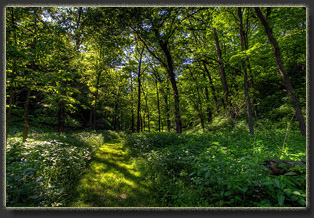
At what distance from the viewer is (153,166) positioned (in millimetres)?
4707

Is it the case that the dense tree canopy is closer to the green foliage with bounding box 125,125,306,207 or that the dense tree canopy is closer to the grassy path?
the grassy path

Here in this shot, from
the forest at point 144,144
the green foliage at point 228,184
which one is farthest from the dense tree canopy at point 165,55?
the green foliage at point 228,184

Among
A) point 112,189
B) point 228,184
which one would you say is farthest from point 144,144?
point 228,184

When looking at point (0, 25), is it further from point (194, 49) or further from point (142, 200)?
point (194, 49)

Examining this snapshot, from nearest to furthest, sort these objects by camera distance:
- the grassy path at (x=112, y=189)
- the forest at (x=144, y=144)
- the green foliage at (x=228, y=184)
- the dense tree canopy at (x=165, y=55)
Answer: the green foliage at (x=228, y=184) → the forest at (x=144, y=144) → the grassy path at (x=112, y=189) → the dense tree canopy at (x=165, y=55)

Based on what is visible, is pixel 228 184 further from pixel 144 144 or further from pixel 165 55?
pixel 165 55

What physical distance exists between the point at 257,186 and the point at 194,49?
13.4 meters

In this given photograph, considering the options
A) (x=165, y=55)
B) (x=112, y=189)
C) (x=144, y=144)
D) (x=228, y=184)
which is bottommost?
(x=112, y=189)

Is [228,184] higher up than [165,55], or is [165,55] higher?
[165,55]

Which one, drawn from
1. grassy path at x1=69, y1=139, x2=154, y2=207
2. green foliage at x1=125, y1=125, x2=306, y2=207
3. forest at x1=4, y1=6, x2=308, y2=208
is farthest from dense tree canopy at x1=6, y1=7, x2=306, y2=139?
green foliage at x1=125, y1=125, x2=306, y2=207

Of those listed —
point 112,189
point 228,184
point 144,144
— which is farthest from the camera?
point 144,144

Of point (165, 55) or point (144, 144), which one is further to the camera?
point (165, 55)

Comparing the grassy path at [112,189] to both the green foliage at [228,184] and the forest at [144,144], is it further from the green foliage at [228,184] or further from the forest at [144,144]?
the green foliage at [228,184]

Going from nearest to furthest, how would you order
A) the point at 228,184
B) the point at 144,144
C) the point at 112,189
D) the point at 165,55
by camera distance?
the point at 228,184
the point at 112,189
the point at 144,144
the point at 165,55
